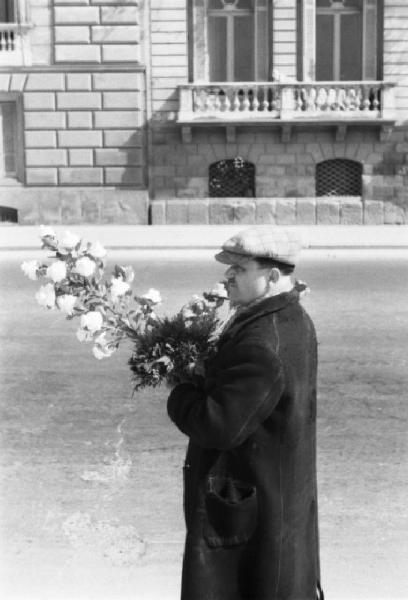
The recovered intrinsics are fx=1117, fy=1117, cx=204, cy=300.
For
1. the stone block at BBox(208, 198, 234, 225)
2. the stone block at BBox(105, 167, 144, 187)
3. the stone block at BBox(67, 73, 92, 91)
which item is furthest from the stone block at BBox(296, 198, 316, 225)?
the stone block at BBox(67, 73, 92, 91)

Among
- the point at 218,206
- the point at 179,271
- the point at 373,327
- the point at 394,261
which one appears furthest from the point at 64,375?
the point at 218,206

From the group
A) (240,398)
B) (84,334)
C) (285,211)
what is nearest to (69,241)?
(84,334)

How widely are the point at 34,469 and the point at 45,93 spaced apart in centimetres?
1899

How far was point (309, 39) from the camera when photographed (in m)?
24.5

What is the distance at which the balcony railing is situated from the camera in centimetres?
2394

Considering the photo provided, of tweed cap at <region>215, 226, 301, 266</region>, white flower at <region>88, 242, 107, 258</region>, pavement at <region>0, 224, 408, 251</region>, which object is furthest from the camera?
pavement at <region>0, 224, 408, 251</region>

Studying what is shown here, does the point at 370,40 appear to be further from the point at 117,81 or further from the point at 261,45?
the point at 117,81

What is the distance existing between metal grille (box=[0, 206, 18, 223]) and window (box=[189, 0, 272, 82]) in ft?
16.3

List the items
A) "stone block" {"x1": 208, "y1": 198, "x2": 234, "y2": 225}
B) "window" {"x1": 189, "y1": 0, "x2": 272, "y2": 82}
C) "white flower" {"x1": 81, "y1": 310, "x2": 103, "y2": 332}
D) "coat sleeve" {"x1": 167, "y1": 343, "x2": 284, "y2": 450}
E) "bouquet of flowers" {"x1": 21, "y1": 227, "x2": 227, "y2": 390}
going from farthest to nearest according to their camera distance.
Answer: "window" {"x1": 189, "y1": 0, "x2": 272, "y2": 82} → "stone block" {"x1": 208, "y1": 198, "x2": 234, "y2": 225} → "white flower" {"x1": 81, "y1": 310, "x2": 103, "y2": 332} → "bouquet of flowers" {"x1": 21, "y1": 227, "x2": 227, "y2": 390} → "coat sleeve" {"x1": 167, "y1": 343, "x2": 284, "y2": 450}

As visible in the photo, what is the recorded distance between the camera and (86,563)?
5020mm

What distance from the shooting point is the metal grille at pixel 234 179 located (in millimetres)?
24828

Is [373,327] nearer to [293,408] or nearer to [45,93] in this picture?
[293,408]

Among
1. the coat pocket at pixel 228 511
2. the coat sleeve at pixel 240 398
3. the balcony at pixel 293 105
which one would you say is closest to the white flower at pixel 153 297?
the coat sleeve at pixel 240 398

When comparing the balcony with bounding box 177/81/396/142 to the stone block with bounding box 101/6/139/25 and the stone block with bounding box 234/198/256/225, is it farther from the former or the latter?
the stone block with bounding box 101/6/139/25
